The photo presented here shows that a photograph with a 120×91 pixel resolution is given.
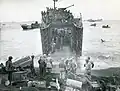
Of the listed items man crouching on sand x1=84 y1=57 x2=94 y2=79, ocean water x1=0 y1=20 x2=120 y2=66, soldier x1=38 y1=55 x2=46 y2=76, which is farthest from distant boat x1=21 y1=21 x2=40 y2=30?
man crouching on sand x1=84 y1=57 x2=94 y2=79

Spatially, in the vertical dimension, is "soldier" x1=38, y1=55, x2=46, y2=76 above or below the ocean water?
below

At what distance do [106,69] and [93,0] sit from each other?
0.74m

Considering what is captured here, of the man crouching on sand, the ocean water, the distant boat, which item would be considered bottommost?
the man crouching on sand

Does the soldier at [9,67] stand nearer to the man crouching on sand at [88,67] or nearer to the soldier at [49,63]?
the soldier at [49,63]

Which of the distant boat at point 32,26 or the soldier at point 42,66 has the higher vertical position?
the distant boat at point 32,26

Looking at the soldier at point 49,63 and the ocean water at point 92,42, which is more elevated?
the ocean water at point 92,42

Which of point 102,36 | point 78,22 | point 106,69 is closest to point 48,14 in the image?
point 78,22

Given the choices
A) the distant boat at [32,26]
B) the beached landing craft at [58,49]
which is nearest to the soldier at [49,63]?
the beached landing craft at [58,49]

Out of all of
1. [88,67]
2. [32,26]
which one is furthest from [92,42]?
[32,26]

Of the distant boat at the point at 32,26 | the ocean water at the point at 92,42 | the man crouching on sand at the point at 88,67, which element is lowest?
the man crouching on sand at the point at 88,67

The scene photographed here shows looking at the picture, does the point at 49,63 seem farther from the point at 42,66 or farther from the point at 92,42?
the point at 92,42

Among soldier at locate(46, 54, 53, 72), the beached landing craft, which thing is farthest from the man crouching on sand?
soldier at locate(46, 54, 53, 72)

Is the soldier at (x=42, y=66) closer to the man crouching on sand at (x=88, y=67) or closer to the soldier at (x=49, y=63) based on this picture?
the soldier at (x=49, y=63)

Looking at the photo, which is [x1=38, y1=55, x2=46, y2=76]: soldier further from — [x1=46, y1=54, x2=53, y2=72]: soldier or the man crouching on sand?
the man crouching on sand
